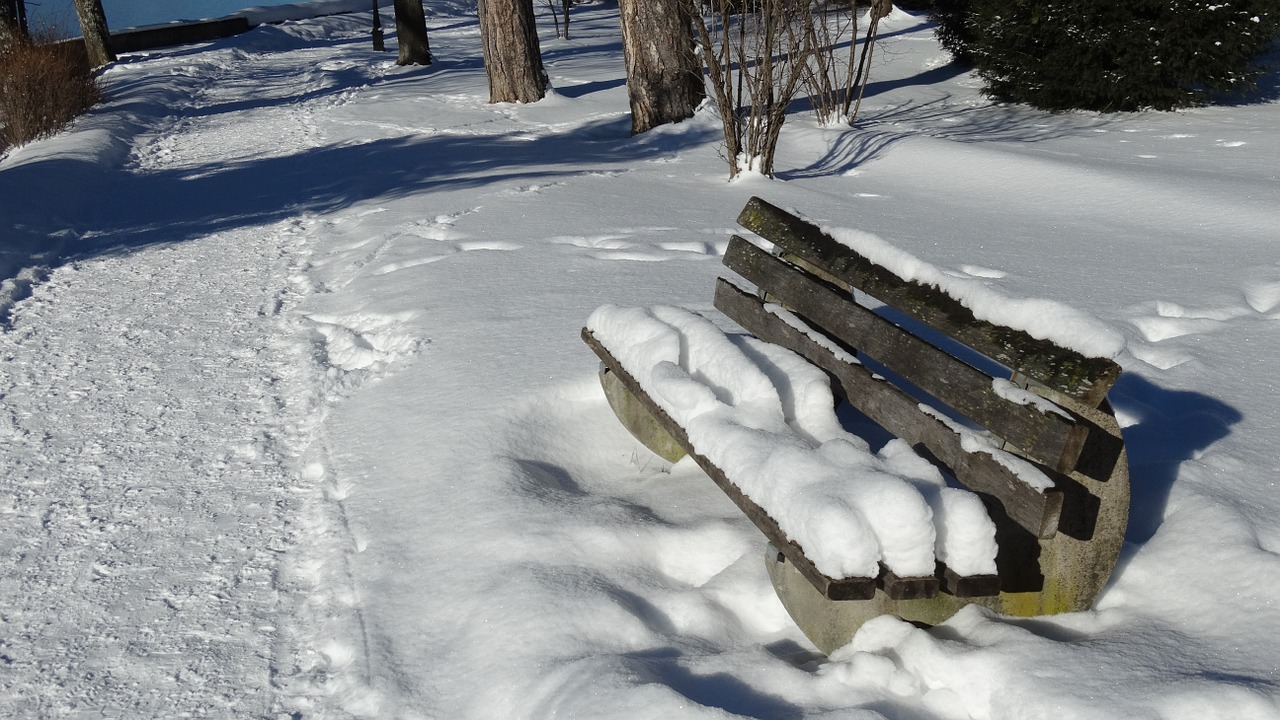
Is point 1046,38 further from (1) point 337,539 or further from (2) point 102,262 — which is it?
(1) point 337,539

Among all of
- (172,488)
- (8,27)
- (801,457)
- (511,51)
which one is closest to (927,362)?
(801,457)

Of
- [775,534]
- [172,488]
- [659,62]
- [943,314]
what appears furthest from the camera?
[659,62]

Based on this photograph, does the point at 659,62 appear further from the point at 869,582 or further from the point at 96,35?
the point at 96,35

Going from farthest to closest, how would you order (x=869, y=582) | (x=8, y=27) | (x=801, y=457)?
(x=8, y=27), (x=801, y=457), (x=869, y=582)

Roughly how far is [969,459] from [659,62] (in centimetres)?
774

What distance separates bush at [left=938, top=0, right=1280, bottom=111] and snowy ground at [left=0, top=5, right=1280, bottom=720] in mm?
1304

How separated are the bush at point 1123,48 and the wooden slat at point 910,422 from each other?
7.81 meters

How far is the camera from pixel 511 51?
12.0 metres

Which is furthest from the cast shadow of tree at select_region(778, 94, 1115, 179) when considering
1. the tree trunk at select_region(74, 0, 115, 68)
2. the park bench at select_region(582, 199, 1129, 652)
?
the tree trunk at select_region(74, 0, 115, 68)

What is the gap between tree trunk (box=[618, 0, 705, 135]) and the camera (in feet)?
30.7

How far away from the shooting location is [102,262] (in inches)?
256

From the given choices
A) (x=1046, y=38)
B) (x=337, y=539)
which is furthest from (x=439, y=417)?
(x=1046, y=38)

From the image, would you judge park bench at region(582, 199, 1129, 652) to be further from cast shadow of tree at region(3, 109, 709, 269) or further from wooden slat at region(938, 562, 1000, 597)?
cast shadow of tree at region(3, 109, 709, 269)

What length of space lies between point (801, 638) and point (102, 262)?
5.58 meters
